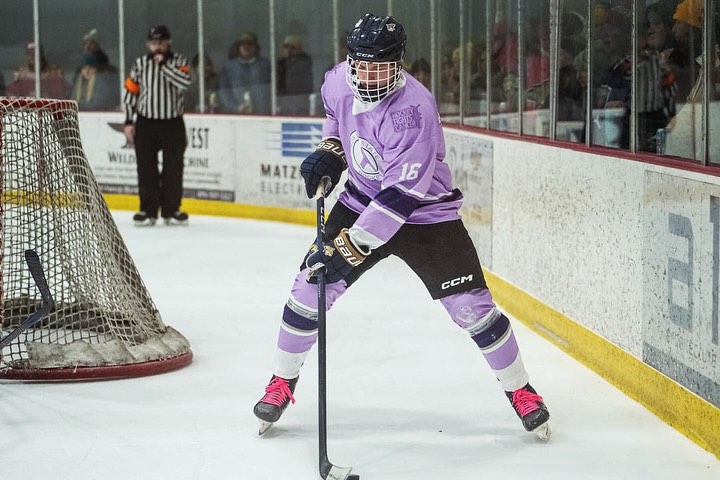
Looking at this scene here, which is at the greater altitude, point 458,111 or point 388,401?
point 458,111

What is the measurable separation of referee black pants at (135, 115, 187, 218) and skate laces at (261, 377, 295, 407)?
5.06m

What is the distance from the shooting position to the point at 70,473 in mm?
2986

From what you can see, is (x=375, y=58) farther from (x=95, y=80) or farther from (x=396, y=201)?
(x=95, y=80)

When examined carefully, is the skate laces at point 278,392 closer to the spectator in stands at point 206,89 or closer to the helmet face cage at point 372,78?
the helmet face cage at point 372,78

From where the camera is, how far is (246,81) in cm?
966

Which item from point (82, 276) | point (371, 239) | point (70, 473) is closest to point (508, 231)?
point (82, 276)

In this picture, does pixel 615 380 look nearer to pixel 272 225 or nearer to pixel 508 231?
pixel 508 231

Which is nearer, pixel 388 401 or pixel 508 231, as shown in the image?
pixel 388 401

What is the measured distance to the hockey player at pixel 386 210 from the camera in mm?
3033

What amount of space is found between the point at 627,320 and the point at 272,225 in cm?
529

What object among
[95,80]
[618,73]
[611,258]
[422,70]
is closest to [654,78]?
[618,73]

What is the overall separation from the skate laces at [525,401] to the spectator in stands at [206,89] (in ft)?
22.1

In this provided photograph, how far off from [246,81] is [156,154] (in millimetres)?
1564

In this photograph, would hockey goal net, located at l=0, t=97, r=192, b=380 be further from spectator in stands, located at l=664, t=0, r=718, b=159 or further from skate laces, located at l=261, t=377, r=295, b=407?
spectator in stands, located at l=664, t=0, r=718, b=159
